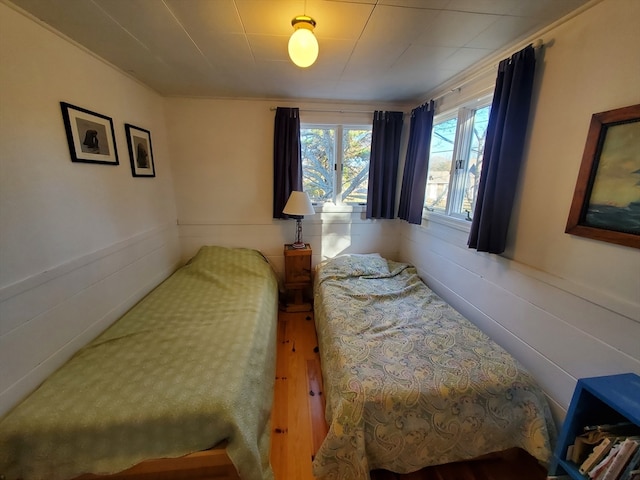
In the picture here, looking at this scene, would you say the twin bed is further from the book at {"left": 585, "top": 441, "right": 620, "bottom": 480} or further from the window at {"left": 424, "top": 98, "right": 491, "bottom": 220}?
the window at {"left": 424, "top": 98, "right": 491, "bottom": 220}

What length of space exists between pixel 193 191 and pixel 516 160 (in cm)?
284

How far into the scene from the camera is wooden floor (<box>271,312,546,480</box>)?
1.33m

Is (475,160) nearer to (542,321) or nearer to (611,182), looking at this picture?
(611,182)

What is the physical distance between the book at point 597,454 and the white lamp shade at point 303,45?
1.98 meters

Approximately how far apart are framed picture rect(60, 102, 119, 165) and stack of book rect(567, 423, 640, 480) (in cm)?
284

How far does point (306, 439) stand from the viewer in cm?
150

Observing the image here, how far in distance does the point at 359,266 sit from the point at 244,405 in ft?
5.66

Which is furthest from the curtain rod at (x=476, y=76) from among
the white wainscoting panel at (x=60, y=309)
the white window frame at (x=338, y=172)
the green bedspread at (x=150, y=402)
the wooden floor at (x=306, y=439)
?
the white wainscoting panel at (x=60, y=309)

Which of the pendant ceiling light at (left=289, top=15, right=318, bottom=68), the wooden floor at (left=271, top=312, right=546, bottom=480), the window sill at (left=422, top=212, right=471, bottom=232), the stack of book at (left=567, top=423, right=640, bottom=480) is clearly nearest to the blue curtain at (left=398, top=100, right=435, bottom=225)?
the window sill at (left=422, top=212, right=471, bottom=232)

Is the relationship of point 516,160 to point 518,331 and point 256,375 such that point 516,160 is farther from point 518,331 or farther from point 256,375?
point 256,375

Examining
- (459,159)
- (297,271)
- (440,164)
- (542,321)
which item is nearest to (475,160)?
(459,159)

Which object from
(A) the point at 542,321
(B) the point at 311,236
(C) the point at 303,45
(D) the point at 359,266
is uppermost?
(C) the point at 303,45

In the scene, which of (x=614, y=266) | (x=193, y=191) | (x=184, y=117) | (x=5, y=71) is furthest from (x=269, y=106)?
(x=614, y=266)

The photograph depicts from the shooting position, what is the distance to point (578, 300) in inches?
48.9
